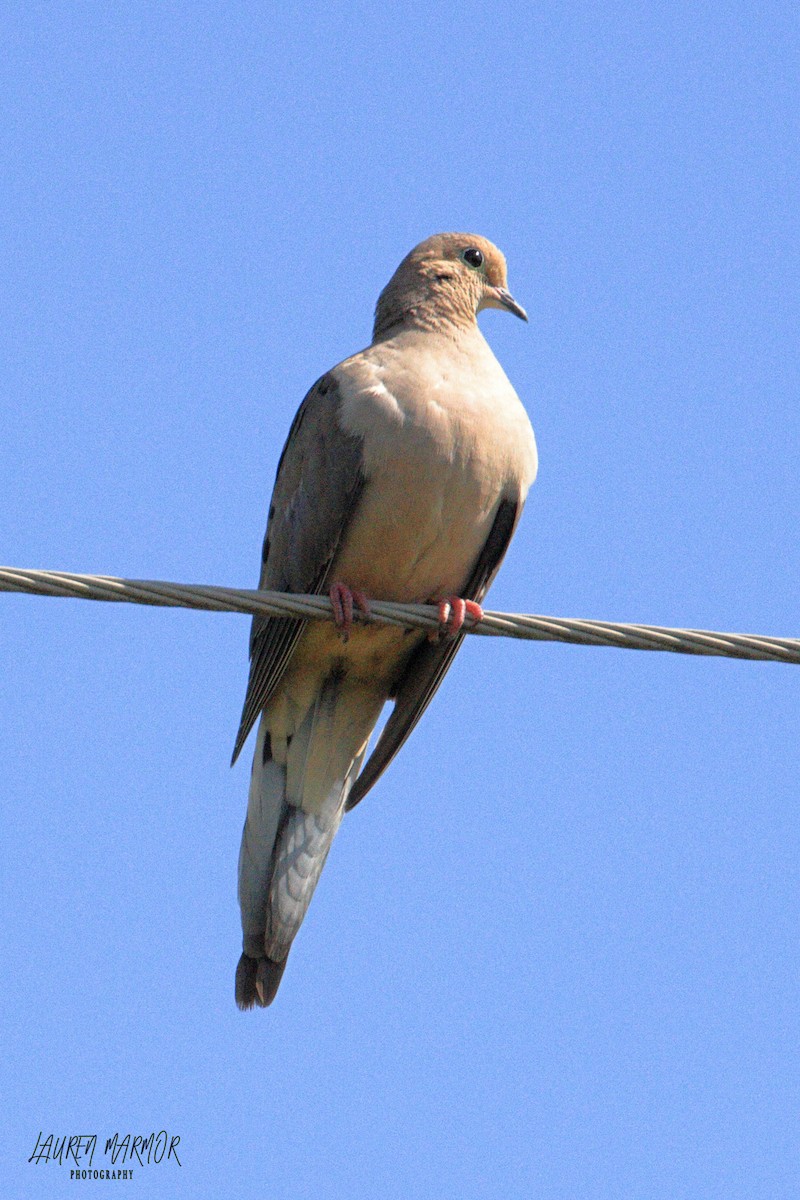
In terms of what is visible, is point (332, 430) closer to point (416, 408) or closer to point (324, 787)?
point (416, 408)

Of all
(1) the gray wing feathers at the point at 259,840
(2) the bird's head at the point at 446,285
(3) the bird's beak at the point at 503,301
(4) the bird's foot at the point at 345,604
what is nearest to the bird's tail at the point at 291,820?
(1) the gray wing feathers at the point at 259,840

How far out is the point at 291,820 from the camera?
18.1 feet

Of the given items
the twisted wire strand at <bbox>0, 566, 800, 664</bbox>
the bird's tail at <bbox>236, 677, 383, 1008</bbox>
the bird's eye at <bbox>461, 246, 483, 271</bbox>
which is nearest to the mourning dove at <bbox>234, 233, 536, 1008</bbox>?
the bird's tail at <bbox>236, 677, 383, 1008</bbox>

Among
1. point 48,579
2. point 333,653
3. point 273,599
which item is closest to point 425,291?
point 333,653

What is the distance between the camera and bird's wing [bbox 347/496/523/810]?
5441mm

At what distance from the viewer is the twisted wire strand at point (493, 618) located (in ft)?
11.9

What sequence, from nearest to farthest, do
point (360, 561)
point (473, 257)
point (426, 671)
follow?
point (360, 561), point (426, 671), point (473, 257)

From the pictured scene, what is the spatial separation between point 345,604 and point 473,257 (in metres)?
Result: 1.93

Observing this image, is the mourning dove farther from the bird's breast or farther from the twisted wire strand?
the twisted wire strand

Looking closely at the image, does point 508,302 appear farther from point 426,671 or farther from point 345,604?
point 345,604

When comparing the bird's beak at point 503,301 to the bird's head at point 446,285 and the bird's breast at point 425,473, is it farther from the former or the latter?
the bird's breast at point 425,473

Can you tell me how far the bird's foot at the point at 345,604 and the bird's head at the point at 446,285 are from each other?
4.10ft

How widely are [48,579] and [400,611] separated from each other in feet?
3.71

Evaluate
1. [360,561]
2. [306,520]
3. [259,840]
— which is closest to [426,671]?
[360,561]
